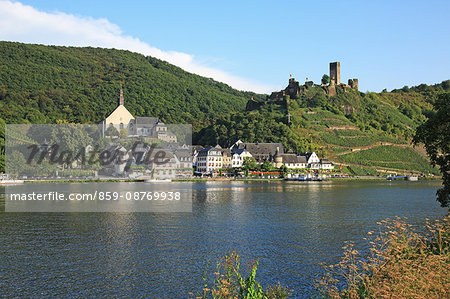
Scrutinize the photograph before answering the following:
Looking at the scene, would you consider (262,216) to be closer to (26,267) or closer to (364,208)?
(364,208)

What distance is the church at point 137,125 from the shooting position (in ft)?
458

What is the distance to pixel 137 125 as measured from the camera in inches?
5600

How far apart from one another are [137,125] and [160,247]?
122 m

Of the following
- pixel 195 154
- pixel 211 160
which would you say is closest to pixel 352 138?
pixel 211 160

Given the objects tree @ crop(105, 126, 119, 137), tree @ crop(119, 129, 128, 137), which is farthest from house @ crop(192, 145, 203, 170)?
tree @ crop(105, 126, 119, 137)

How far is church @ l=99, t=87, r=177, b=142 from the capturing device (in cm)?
13975

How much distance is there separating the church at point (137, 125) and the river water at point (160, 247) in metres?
103

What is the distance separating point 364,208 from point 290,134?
3452 inches

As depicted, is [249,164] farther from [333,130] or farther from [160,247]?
[160,247]

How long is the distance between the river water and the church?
103m

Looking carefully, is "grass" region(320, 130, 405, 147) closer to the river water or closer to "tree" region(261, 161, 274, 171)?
"tree" region(261, 161, 274, 171)

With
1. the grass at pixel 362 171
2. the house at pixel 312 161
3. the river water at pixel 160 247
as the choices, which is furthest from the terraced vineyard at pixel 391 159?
the river water at pixel 160 247

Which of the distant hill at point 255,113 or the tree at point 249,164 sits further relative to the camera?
the distant hill at point 255,113

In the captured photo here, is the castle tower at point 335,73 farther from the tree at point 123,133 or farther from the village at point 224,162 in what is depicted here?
the tree at point 123,133
